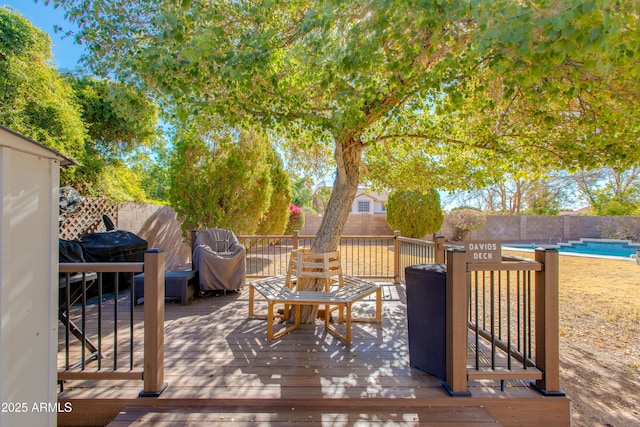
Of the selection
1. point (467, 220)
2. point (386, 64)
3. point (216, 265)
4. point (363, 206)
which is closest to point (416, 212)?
point (467, 220)

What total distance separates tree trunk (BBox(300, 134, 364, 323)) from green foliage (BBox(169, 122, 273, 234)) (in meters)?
3.94

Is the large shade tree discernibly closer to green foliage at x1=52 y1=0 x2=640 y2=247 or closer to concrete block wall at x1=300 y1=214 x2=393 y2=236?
green foliage at x1=52 y1=0 x2=640 y2=247

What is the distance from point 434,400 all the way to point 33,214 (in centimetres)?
256

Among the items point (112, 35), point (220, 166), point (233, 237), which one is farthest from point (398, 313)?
point (220, 166)

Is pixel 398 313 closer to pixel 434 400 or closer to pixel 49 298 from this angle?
pixel 434 400

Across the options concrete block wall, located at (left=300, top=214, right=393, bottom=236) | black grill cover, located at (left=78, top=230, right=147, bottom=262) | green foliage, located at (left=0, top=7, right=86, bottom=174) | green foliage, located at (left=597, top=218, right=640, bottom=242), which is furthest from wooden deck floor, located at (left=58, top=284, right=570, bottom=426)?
green foliage, located at (left=597, top=218, right=640, bottom=242)

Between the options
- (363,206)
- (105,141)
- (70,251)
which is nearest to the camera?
(70,251)

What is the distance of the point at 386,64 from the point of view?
2.81m

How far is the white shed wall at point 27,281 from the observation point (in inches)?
58.8

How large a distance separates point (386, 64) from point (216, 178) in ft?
17.7

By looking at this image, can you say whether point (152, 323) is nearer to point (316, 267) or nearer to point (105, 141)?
point (316, 267)

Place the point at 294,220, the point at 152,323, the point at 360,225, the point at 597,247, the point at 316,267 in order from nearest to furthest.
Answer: the point at 152,323
the point at 316,267
the point at 294,220
the point at 597,247
the point at 360,225

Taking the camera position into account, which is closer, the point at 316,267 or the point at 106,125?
the point at 316,267

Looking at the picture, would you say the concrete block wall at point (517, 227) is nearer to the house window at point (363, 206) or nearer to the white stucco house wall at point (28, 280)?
the house window at point (363, 206)
